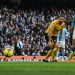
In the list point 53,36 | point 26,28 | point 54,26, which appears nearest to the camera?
point 53,36

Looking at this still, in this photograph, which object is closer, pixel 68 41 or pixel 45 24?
pixel 68 41

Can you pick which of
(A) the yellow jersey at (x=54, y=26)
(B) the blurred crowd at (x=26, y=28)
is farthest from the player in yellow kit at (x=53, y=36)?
(B) the blurred crowd at (x=26, y=28)

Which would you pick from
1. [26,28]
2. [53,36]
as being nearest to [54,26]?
[53,36]

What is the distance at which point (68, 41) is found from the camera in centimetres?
2580

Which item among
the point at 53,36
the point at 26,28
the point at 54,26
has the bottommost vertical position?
the point at 53,36

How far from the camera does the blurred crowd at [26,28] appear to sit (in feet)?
81.3

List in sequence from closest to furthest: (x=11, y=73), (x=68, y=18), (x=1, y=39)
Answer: (x=11, y=73)
(x=1, y=39)
(x=68, y=18)

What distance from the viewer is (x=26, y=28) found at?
2731 centimetres

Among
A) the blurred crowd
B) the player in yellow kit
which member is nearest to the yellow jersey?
the player in yellow kit

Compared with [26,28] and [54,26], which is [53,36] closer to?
[54,26]
